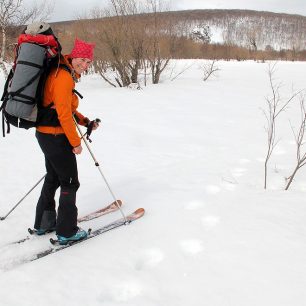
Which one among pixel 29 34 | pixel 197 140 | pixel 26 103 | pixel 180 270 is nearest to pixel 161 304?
pixel 180 270

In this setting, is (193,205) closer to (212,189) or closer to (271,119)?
(212,189)

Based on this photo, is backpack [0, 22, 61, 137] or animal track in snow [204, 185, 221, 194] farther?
animal track in snow [204, 185, 221, 194]

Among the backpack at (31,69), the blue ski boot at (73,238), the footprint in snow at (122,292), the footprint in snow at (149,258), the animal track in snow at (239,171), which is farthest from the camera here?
the animal track in snow at (239,171)

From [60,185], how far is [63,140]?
47cm

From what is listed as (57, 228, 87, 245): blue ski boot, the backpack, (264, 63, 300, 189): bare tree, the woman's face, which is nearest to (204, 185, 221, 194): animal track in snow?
(264, 63, 300, 189): bare tree

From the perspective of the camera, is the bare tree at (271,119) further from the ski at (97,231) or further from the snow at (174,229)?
the ski at (97,231)

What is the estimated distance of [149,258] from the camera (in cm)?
286

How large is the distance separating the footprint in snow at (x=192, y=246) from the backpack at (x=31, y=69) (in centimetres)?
162

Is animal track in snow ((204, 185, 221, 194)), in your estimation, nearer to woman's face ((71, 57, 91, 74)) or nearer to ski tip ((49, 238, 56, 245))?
ski tip ((49, 238, 56, 245))

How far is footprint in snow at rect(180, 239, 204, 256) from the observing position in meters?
2.88

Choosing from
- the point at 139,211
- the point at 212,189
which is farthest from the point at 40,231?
the point at 212,189

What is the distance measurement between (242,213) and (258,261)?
2.62 feet

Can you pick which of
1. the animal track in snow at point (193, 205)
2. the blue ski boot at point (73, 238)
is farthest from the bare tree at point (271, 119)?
the blue ski boot at point (73, 238)

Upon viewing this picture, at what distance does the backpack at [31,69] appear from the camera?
257cm
